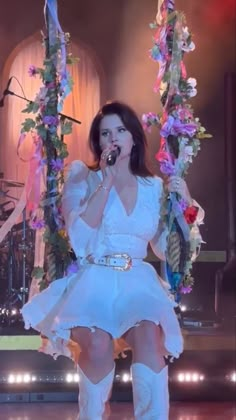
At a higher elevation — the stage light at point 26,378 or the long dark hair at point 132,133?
the long dark hair at point 132,133

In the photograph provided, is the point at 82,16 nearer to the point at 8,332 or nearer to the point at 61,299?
the point at 8,332

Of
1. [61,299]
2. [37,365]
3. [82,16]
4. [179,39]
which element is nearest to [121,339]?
[61,299]

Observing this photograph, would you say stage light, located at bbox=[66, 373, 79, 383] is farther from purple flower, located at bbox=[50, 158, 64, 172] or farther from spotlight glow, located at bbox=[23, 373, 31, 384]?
purple flower, located at bbox=[50, 158, 64, 172]

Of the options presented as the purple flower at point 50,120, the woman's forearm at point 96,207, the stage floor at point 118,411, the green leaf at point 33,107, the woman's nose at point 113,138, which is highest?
the green leaf at point 33,107

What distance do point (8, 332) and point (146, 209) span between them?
152cm

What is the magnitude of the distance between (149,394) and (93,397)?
6.3 inches

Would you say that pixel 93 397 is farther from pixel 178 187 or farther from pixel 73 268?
pixel 178 187

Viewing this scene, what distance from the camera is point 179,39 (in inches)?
97.1

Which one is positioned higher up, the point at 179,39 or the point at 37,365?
the point at 179,39

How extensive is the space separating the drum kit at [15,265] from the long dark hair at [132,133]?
1.80 metres

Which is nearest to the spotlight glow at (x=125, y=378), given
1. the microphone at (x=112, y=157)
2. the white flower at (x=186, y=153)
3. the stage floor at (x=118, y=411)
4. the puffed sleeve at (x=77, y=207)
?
the stage floor at (x=118, y=411)

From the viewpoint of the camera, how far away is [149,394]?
2020 millimetres

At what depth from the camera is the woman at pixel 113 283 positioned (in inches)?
80.4

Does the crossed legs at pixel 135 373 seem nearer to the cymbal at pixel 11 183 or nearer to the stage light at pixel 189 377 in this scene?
the stage light at pixel 189 377
